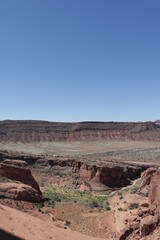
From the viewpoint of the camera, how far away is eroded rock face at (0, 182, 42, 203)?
26500 millimetres

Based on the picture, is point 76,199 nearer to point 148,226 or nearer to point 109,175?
point 109,175

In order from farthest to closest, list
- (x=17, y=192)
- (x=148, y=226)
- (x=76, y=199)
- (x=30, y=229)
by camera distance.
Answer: (x=76, y=199)
(x=17, y=192)
(x=30, y=229)
(x=148, y=226)

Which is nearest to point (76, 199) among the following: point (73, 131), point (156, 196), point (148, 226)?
point (156, 196)

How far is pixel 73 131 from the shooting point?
5807 inches

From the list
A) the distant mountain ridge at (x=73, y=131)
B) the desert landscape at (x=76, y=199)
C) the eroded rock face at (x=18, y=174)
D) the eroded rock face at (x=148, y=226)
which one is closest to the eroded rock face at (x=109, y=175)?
the desert landscape at (x=76, y=199)

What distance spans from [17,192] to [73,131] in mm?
120679

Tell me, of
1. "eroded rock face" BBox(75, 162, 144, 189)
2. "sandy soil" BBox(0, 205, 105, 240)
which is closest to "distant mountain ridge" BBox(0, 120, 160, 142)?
"eroded rock face" BBox(75, 162, 144, 189)

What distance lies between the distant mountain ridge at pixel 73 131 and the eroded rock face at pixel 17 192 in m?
104

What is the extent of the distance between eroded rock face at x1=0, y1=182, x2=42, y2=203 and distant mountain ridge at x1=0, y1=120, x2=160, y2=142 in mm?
103559

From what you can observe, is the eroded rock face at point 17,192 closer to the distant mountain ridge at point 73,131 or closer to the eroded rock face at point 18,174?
the eroded rock face at point 18,174

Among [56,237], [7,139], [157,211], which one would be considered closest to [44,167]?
[56,237]

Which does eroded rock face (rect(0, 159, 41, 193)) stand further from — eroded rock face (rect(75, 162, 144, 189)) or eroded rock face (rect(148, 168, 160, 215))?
Result: eroded rock face (rect(148, 168, 160, 215))

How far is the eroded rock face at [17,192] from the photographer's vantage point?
86.9 feet

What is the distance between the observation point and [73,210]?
92.9ft
